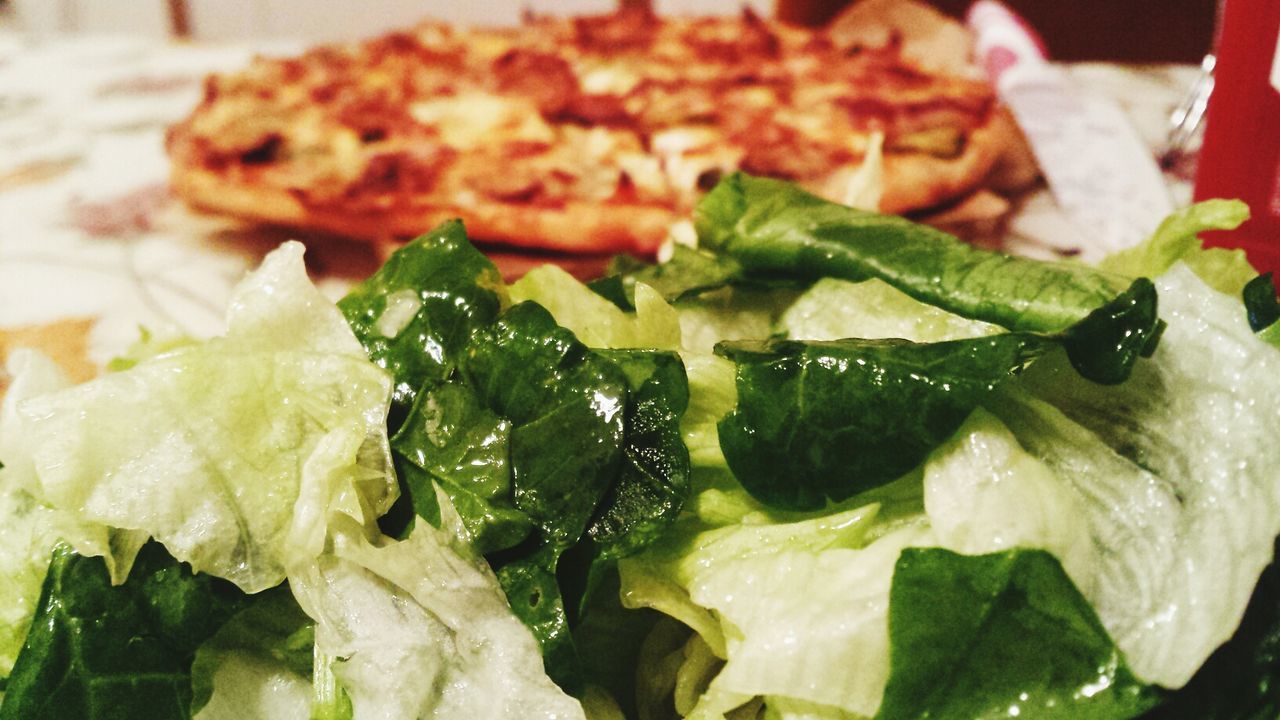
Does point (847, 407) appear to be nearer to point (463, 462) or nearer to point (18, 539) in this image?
point (463, 462)

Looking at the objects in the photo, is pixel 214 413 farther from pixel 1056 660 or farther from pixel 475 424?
pixel 1056 660

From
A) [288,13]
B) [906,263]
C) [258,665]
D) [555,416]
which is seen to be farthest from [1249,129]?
[288,13]

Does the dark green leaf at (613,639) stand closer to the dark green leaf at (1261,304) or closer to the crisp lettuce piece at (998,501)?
the crisp lettuce piece at (998,501)

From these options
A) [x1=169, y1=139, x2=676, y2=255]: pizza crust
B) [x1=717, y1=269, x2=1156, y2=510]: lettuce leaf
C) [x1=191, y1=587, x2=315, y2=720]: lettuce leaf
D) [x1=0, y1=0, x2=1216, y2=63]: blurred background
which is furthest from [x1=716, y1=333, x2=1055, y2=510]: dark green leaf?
[x1=0, y1=0, x2=1216, y2=63]: blurred background

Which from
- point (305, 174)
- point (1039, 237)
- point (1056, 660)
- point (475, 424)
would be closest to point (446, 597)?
point (475, 424)

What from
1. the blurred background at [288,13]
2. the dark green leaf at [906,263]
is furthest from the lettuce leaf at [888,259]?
the blurred background at [288,13]

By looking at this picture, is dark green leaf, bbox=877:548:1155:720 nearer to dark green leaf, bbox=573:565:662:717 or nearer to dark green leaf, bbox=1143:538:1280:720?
dark green leaf, bbox=1143:538:1280:720
